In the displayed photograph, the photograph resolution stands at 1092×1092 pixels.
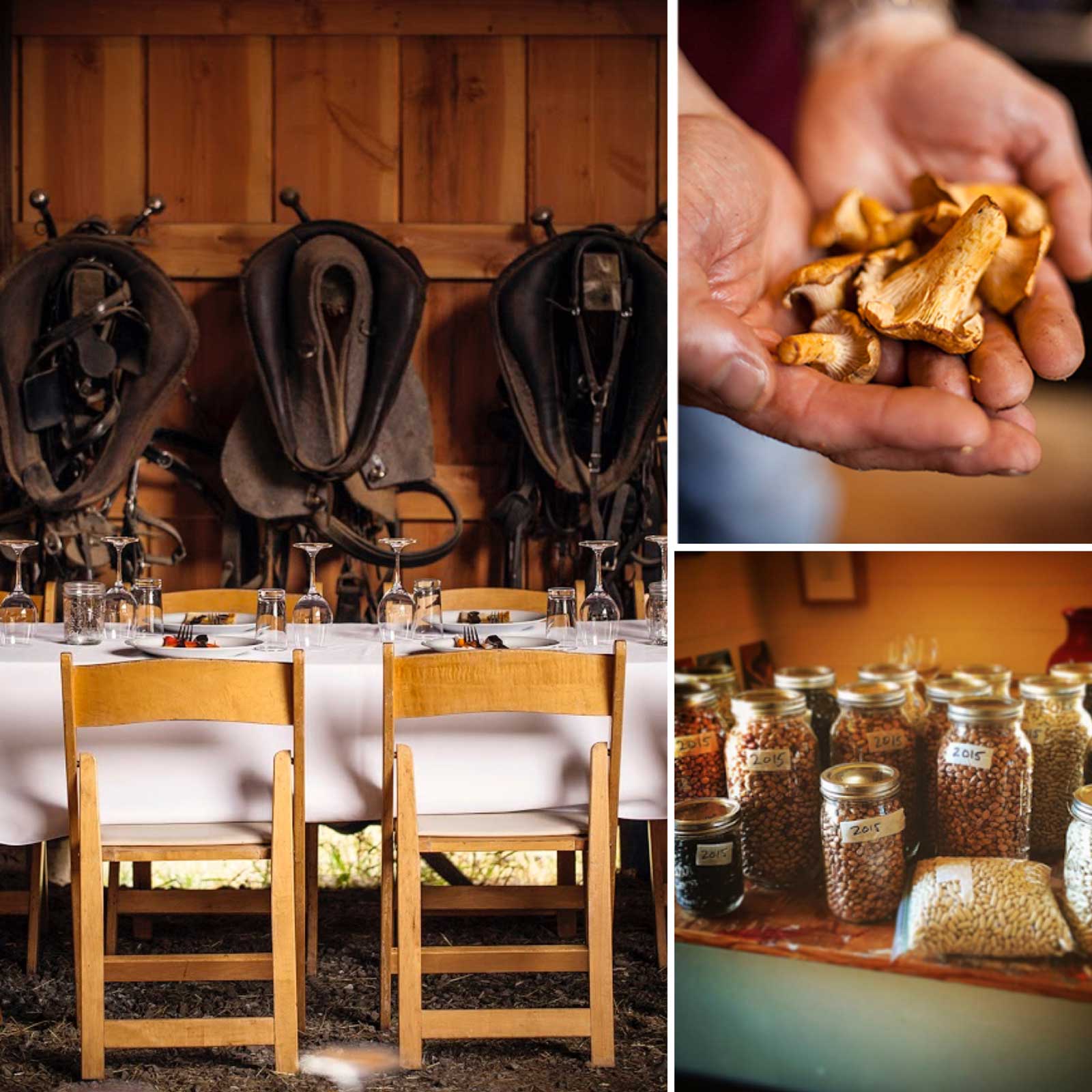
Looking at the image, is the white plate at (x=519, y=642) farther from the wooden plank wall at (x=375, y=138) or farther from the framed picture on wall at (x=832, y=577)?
→ the framed picture on wall at (x=832, y=577)

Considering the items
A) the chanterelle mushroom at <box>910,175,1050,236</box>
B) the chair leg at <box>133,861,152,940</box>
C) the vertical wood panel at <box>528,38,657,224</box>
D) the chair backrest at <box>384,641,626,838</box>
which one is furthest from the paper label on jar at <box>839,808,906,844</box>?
the vertical wood panel at <box>528,38,657,224</box>

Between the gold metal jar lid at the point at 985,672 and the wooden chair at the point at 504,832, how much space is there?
864 millimetres

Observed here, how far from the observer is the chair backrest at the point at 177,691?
1.77 m

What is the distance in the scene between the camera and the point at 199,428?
11.3 ft

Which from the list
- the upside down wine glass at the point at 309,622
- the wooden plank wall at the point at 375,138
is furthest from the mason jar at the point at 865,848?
the wooden plank wall at the point at 375,138

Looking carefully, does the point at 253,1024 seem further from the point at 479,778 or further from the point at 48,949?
the point at 48,949

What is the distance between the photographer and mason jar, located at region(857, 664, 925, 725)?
98cm

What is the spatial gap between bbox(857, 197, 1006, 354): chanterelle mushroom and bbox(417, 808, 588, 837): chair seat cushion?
1292 mm

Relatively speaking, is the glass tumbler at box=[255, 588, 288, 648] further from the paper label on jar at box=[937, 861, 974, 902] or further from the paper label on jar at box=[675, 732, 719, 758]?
the paper label on jar at box=[937, 861, 974, 902]

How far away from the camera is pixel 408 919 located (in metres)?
1.89

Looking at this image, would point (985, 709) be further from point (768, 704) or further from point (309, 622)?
point (309, 622)

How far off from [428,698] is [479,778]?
0.27 metres

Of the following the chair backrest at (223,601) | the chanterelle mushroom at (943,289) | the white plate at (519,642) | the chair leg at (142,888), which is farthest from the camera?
the chair backrest at (223,601)

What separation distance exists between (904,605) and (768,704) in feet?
0.45
